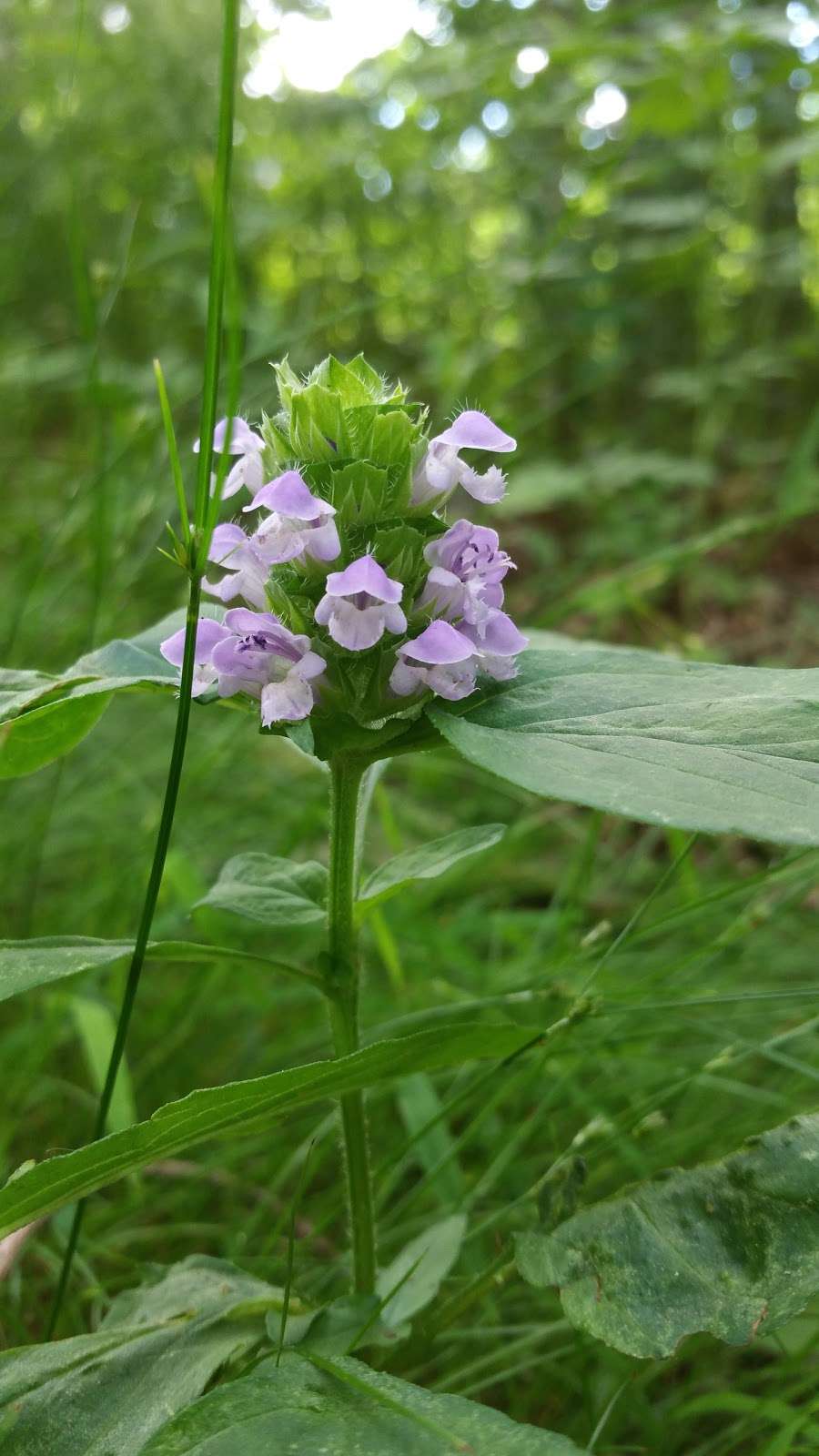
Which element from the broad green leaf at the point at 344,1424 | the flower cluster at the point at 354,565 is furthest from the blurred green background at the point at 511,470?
the flower cluster at the point at 354,565

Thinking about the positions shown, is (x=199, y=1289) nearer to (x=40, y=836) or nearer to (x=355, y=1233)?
(x=355, y=1233)

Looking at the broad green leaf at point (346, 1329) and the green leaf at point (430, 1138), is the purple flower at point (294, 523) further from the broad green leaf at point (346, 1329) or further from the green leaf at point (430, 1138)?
the green leaf at point (430, 1138)

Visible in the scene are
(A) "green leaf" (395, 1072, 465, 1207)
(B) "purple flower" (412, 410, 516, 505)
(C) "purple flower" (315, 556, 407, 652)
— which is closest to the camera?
(C) "purple flower" (315, 556, 407, 652)

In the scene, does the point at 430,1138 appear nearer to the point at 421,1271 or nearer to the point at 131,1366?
the point at 421,1271

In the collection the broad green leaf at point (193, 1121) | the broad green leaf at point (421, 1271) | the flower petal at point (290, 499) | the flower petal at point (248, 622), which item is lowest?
the broad green leaf at point (421, 1271)

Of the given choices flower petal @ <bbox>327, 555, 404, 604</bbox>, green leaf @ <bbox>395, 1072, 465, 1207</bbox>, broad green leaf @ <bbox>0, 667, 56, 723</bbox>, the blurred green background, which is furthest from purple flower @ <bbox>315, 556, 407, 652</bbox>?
green leaf @ <bbox>395, 1072, 465, 1207</bbox>

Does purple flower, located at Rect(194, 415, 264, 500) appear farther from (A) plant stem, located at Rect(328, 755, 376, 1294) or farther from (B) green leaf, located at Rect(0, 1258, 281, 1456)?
(B) green leaf, located at Rect(0, 1258, 281, 1456)

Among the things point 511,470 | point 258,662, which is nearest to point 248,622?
point 258,662
